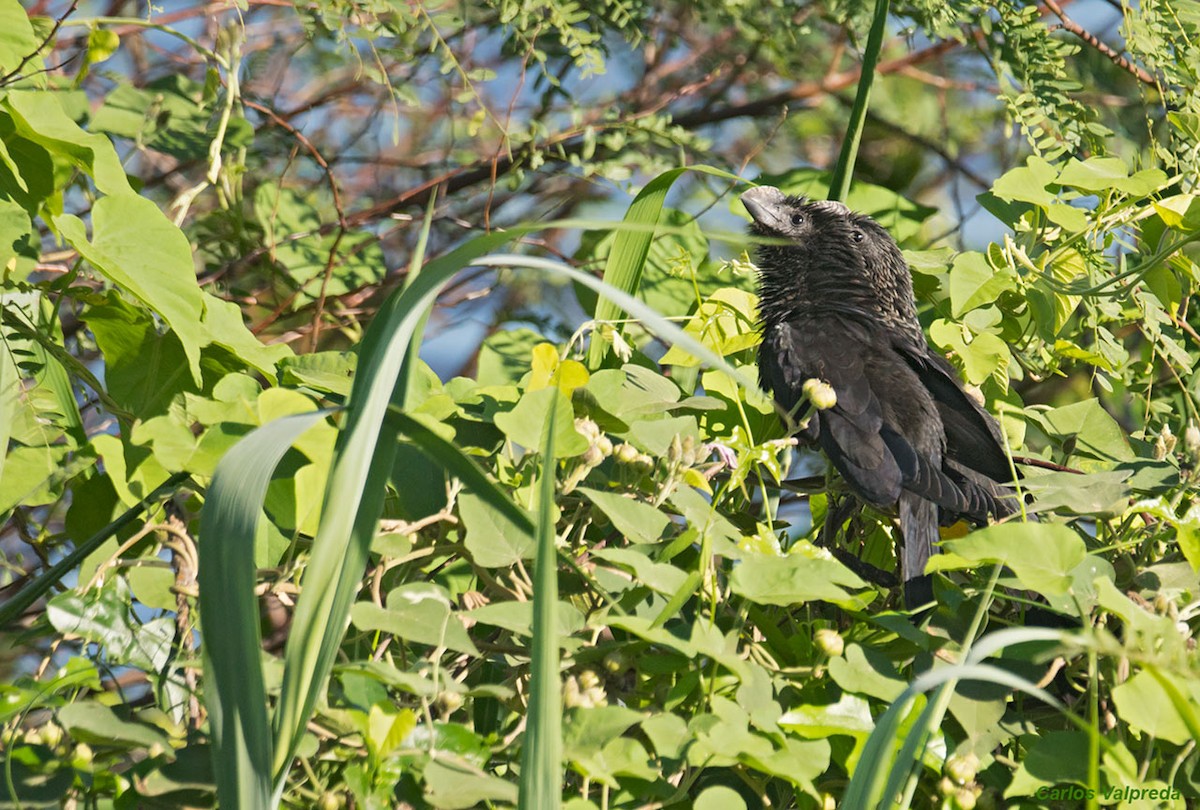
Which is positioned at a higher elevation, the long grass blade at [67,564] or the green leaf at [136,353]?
the green leaf at [136,353]

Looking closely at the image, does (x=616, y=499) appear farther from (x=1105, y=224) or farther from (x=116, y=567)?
(x=1105, y=224)

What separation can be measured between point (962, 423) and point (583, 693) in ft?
3.67

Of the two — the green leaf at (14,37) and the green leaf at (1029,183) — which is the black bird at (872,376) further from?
the green leaf at (14,37)

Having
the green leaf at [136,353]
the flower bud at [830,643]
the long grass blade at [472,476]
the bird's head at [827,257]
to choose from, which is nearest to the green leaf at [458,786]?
the long grass blade at [472,476]

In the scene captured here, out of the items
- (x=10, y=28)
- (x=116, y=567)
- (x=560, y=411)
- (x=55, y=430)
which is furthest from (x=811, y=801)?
(x=10, y=28)

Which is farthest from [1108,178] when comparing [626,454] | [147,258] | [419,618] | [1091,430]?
[147,258]

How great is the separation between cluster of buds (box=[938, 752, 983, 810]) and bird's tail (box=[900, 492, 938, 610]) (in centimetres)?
26

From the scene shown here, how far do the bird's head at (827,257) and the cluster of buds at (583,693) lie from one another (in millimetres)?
1480

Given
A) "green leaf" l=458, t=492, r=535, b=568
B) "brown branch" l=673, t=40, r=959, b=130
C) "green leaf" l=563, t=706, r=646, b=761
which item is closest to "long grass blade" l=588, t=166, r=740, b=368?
"green leaf" l=458, t=492, r=535, b=568

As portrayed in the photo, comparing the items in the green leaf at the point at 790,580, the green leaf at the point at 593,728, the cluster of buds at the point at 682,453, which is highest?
the cluster of buds at the point at 682,453

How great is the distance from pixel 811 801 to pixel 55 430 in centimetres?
106

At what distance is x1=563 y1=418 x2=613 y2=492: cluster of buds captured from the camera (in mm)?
1262

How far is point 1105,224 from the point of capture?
179cm

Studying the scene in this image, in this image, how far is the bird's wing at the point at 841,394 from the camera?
5.78 ft
